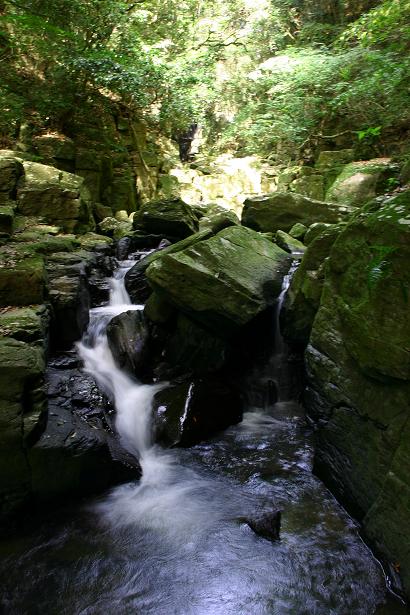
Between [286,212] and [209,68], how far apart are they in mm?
8761

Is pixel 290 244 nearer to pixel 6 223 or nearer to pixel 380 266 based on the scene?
pixel 380 266

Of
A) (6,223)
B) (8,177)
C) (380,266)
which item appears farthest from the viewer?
(8,177)

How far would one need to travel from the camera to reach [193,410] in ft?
17.3

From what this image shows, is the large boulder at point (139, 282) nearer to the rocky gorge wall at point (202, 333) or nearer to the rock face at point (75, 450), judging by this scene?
the rocky gorge wall at point (202, 333)

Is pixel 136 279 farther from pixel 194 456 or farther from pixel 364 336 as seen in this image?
pixel 364 336

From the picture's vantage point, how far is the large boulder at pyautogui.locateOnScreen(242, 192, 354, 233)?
982 cm

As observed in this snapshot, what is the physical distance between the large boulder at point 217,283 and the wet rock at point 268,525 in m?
2.55

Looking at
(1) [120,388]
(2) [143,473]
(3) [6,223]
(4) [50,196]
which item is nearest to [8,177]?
(4) [50,196]

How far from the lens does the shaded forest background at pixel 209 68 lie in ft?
35.4

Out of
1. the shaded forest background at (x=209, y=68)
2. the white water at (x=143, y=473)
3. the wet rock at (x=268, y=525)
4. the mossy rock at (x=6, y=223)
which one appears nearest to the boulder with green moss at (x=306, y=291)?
the white water at (x=143, y=473)

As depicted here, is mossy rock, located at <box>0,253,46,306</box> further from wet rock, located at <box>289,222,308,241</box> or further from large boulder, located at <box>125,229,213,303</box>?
wet rock, located at <box>289,222,308,241</box>

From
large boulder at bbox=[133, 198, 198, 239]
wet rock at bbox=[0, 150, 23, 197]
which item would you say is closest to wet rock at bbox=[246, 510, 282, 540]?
large boulder at bbox=[133, 198, 198, 239]

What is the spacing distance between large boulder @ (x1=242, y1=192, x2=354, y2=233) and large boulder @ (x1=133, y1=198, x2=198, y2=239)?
164cm

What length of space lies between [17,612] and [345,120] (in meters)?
16.2
